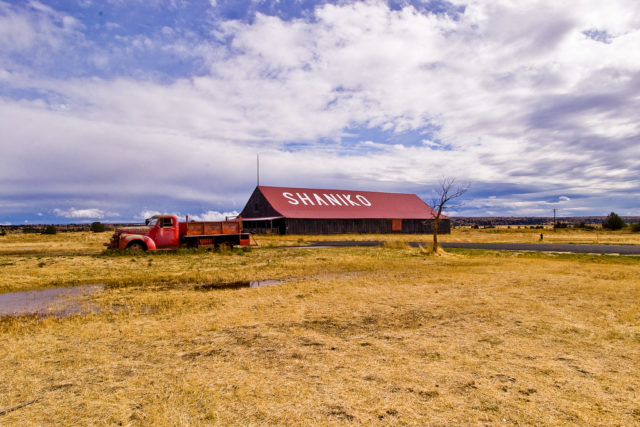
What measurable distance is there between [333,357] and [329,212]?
1829 inches

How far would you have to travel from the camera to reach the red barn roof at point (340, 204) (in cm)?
5078

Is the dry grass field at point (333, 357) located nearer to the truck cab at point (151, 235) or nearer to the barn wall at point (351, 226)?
the truck cab at point (151, 235)

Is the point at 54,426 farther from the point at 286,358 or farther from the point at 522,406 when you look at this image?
the point at 522,406

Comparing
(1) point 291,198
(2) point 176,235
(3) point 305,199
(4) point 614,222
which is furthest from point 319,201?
(4) point 614,222

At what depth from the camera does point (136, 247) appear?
75.2ft

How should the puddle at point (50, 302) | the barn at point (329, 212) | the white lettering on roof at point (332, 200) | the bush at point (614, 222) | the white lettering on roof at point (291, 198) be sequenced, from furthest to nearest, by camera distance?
the bush at point (614, 222) < the white lettering on roof at point (332, 200) < the white lettering on roof at point (291, 198) < the barn at point (329, 212) < the puddle at point (50, 302)

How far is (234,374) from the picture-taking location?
208 inches

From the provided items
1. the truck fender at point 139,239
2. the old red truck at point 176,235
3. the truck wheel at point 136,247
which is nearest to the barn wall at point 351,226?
the old red truck at point 176,235

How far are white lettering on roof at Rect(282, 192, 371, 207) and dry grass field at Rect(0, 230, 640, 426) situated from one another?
4105cm

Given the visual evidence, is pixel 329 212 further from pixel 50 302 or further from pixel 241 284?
pixel 50 302

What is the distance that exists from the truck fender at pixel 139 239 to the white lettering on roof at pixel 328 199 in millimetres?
29573

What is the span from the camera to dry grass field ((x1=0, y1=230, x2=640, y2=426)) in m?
4.26

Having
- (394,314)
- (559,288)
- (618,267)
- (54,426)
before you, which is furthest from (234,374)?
(618,267)

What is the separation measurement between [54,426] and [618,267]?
20765mm
